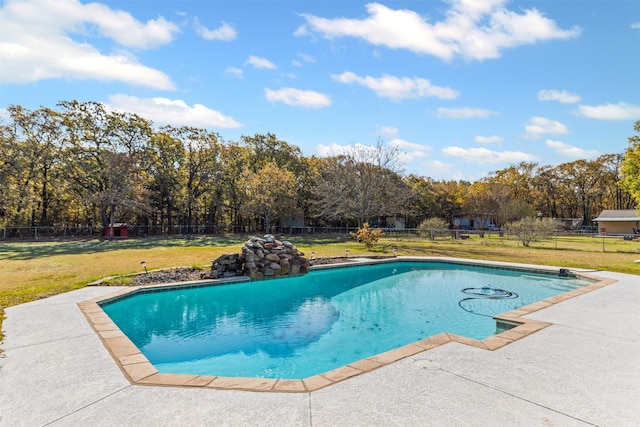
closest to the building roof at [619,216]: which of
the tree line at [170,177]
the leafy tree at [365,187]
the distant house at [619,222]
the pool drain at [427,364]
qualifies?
the distant house at [619,222]

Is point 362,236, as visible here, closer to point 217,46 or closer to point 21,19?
point 217,46

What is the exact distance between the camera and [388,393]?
2.99 meters

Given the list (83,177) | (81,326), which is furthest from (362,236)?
(83,177)

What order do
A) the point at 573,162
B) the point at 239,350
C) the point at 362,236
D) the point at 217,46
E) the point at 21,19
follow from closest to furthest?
the point at 239,350, the point at 21,19, the point at 217,46, the point at 362,236, the point at 573,162

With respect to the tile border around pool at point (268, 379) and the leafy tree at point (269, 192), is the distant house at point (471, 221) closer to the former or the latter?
the leafy tree at point (269, 192)

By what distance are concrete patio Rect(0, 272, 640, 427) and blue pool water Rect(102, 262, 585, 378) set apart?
1468 mm

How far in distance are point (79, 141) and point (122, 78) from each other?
60.8 ft

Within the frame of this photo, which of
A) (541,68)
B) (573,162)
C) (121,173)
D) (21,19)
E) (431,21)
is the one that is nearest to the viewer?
(21,19)

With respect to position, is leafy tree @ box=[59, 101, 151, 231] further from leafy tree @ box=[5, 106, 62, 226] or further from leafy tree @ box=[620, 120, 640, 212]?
leafy tree @ box=[620, 120, 640, 212]

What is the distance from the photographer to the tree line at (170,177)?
2372cm

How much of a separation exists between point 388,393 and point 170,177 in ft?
97.3

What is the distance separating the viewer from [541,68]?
13094mm

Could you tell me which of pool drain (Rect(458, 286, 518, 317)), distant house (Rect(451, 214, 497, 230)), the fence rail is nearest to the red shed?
the fence rail

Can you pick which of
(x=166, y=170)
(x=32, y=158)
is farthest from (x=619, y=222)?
(x=32, y=158)
